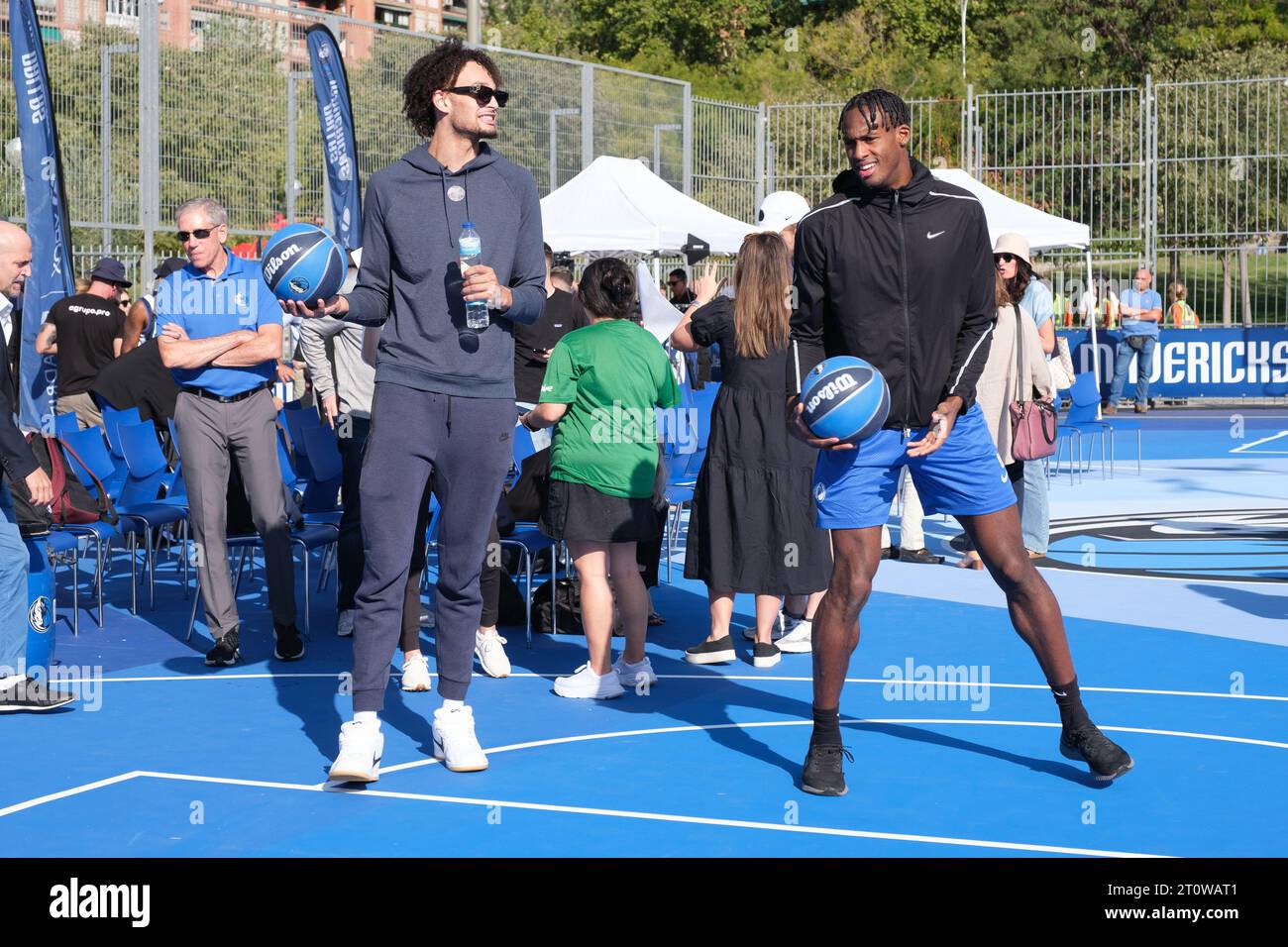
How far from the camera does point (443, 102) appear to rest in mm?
6250

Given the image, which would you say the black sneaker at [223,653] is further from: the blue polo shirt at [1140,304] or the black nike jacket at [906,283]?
the blue polo shirt at [1140,304]

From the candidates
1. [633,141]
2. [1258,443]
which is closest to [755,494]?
[1258,443]

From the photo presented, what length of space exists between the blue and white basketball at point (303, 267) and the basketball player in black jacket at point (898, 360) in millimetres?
1675

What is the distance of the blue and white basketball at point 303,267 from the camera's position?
6.04m

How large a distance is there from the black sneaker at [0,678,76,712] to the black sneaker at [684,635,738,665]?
3029 millimetres

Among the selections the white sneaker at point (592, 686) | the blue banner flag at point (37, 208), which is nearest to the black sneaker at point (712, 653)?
the white sneaker at point (592, 686)

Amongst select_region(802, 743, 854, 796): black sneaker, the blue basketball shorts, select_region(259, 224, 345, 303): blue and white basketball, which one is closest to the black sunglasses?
select_region(259, 224, 345, 303): blue and white basketball

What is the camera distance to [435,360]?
20.1ft

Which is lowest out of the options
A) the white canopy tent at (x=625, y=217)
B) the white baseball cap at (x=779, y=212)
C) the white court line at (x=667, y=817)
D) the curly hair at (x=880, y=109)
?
the white court line at (x=667, y=817)

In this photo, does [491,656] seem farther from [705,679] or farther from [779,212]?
[779,212]

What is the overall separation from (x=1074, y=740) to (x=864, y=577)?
101 centimetres
